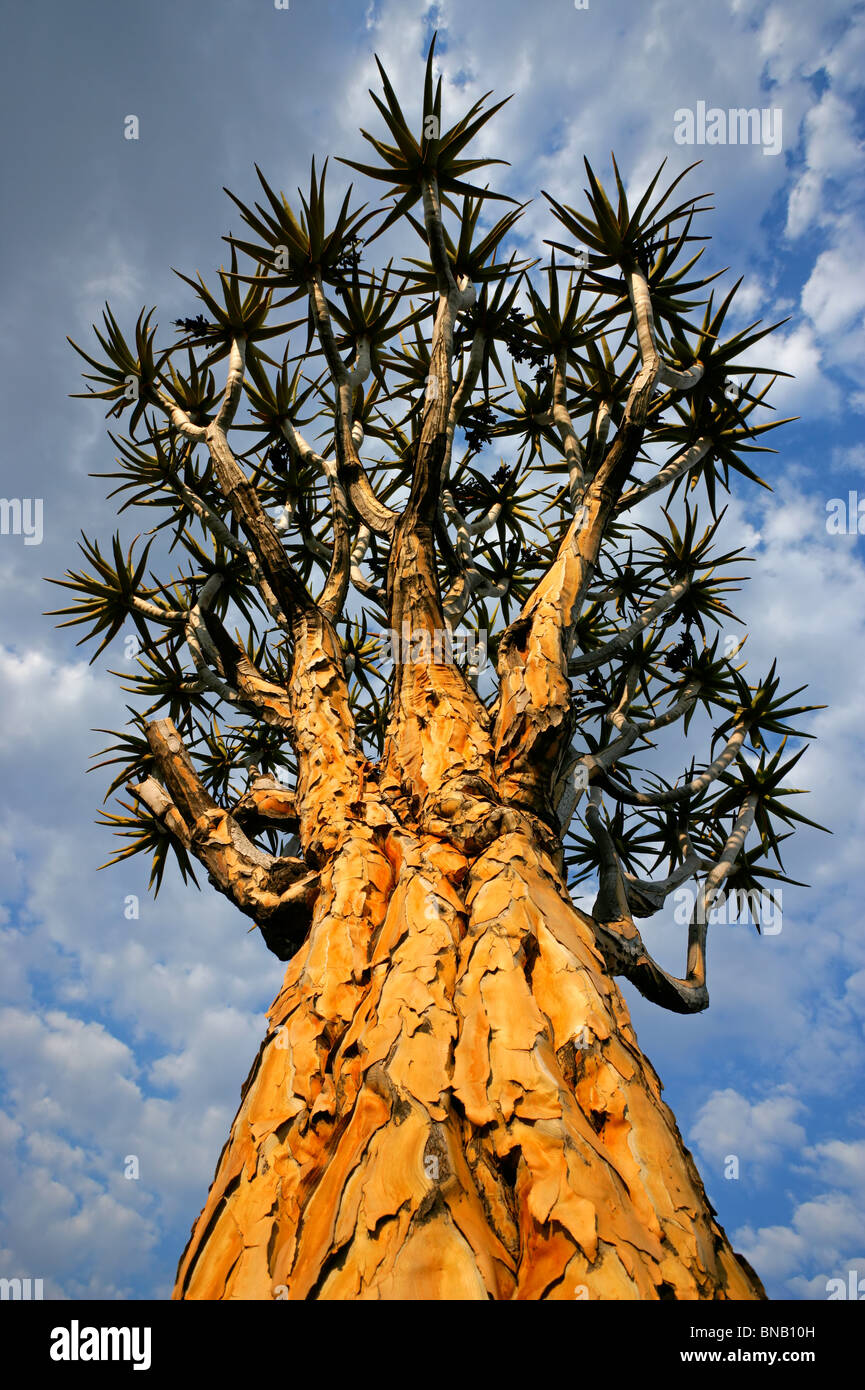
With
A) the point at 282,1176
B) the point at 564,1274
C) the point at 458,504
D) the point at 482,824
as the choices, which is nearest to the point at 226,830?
the point at 482,824

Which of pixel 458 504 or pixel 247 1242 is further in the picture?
pixel 458 504

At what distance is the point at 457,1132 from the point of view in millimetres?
2129

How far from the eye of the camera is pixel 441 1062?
229 centimetres

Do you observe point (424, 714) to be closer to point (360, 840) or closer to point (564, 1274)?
point (360, 840)

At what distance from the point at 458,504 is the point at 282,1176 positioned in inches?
226

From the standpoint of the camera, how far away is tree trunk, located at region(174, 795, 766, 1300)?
6.02 ft

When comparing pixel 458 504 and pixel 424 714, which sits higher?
pixel 458 504

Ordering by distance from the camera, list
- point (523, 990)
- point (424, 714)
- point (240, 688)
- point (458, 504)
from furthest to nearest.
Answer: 1. point (458, 504)
2. point (240, 688)
3. point (424, 714)
4. point (523, 990)

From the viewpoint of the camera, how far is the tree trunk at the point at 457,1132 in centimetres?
183

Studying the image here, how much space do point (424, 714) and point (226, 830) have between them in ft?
4.52

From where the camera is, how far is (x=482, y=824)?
10.8 ft
